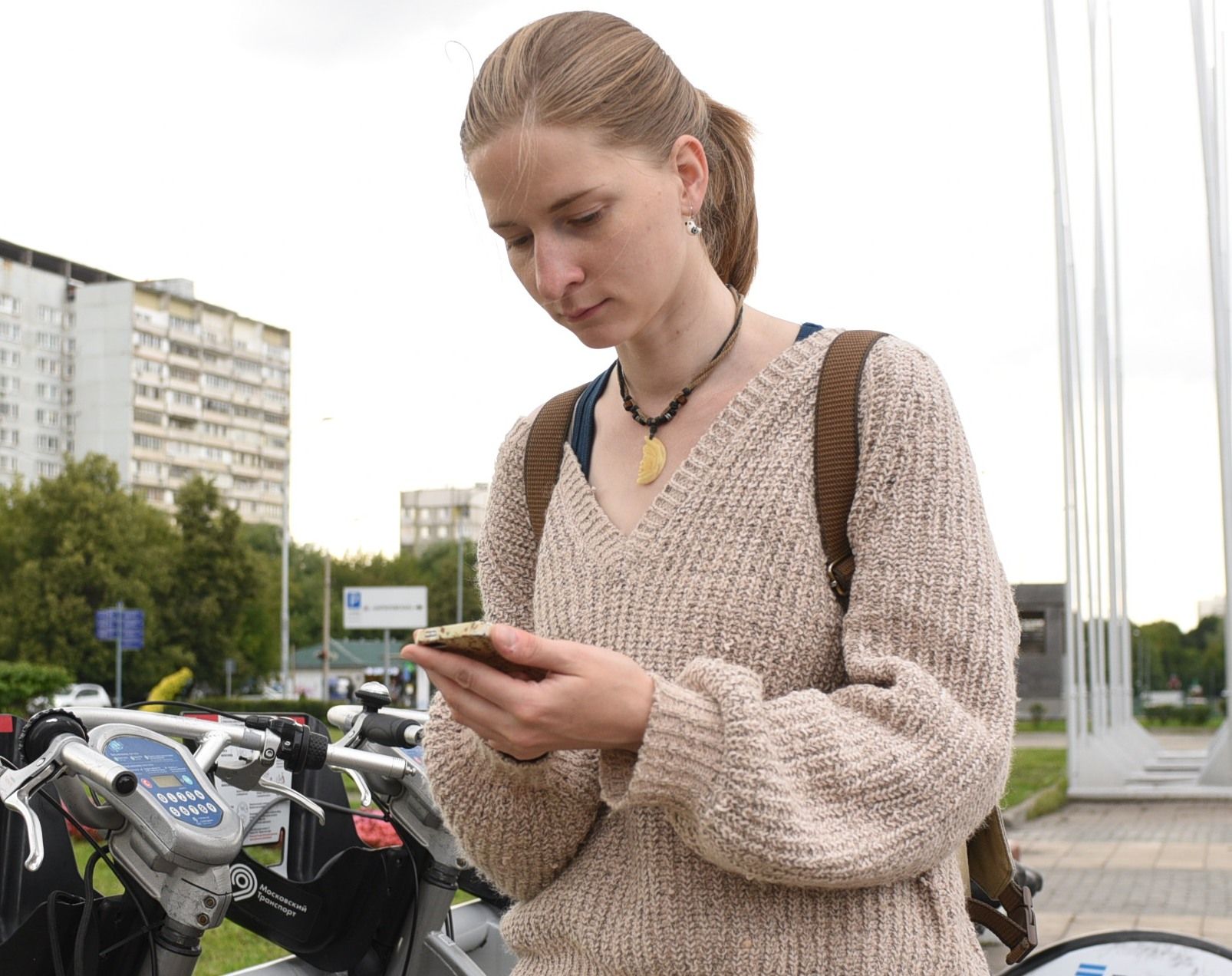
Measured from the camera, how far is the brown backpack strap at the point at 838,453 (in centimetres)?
142

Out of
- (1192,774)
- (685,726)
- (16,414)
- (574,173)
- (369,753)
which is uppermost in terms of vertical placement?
(16,414)

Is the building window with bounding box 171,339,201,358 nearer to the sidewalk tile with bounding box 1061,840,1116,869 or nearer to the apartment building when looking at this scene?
the apartment building

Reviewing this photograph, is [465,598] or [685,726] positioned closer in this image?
[685,726]

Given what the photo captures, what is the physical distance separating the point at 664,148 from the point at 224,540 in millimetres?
52919

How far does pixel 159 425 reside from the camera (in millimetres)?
91875

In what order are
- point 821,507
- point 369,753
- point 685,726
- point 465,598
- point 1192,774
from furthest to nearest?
point 465,598 → point 1192,774 → point 369,753 → point 821,507 → point 685,726

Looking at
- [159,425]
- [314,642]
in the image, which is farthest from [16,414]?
[314,642]

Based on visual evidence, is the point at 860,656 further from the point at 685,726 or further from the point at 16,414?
the point at 16,414

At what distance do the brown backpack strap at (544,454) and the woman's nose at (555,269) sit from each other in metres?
0.28

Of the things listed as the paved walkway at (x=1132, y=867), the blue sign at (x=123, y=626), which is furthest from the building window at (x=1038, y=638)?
the paved walkway at (x=1132, y=867)

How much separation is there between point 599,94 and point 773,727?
60 centimetres

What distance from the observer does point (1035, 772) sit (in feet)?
79.2

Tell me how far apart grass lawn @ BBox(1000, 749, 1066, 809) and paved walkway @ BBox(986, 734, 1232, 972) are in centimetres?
74

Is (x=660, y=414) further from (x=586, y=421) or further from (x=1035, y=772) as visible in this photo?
(x=1035, y=772)
